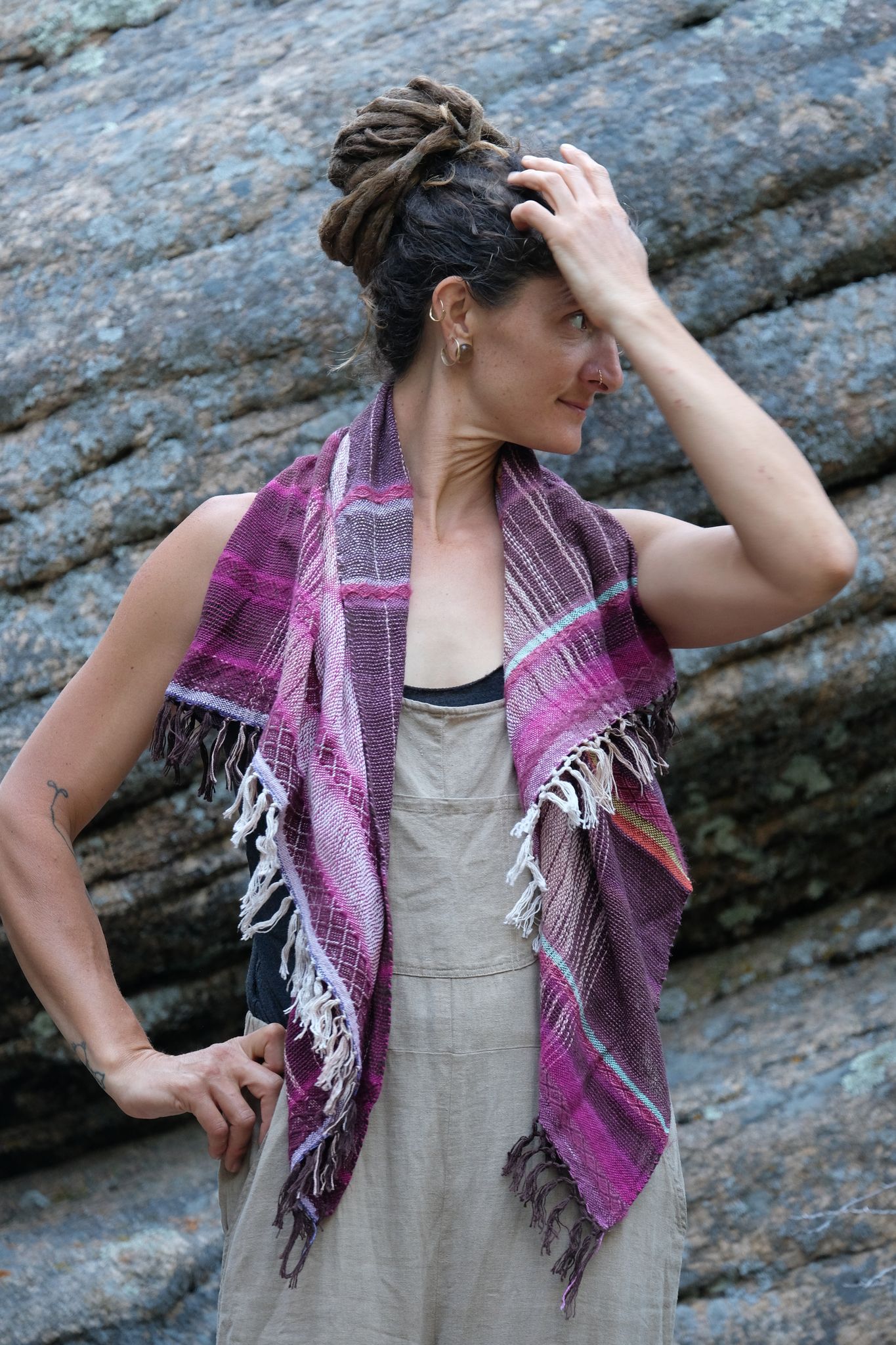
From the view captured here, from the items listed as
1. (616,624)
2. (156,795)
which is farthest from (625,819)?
(156,795)

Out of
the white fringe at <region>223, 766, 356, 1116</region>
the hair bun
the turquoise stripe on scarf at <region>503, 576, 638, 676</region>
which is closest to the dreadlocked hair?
the hair bun

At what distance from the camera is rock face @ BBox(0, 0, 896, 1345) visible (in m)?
2.59

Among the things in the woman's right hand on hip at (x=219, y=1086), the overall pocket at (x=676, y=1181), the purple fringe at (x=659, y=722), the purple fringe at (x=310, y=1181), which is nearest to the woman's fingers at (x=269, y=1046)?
the woman's right hand on hip at (x=219, y=1086)

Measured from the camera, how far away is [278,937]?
1.70 meters

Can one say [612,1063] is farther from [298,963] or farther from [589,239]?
[589,239]

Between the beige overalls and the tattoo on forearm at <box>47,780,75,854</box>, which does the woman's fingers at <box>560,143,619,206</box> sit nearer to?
the beige overalls

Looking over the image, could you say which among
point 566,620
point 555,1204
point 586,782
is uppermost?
point 566,620

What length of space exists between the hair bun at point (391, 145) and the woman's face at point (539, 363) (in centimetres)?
15

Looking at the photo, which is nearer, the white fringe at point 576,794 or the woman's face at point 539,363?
the white fringe at point 576,794

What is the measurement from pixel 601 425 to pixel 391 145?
1057mm

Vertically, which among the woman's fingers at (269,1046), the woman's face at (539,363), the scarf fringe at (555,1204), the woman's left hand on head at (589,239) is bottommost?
the scarf fringe at (555,1204)

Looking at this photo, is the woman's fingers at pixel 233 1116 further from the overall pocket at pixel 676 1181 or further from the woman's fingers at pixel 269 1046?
the overall pocket at pixel 676 1181

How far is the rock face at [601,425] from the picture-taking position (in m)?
2.59

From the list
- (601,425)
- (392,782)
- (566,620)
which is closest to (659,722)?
(566,620)
